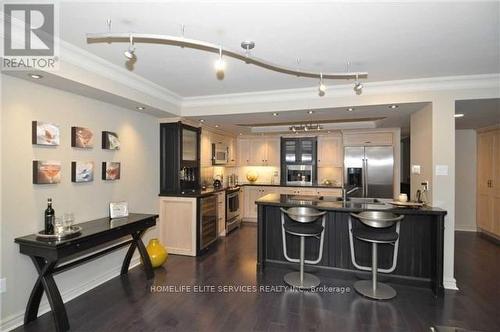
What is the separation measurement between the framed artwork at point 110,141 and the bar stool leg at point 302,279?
2758 millimetres

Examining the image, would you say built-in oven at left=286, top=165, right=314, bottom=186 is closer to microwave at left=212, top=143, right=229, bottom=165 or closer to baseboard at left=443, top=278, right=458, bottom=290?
microwave at left=212, top=143, right=229, bottom=165

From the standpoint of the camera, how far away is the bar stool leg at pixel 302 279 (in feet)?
10.8

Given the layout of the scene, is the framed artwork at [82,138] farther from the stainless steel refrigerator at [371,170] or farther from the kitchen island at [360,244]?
the stainless steel refrigerator at [371,170]

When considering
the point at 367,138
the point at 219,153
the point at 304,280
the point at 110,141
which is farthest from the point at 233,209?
the point at 367,138

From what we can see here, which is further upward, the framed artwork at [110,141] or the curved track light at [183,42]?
the curved track light at [183,42]

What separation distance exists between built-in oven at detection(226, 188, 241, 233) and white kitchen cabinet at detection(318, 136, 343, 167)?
87.1 inches

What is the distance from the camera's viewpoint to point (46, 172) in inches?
106

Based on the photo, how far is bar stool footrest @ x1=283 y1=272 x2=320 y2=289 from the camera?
328 centimetres

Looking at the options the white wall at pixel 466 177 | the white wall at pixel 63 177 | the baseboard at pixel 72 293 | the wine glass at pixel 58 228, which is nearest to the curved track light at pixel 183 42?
the white wall at pixel 63 177

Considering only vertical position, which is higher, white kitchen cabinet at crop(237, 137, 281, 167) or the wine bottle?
white kitchen cabinet at crop(237, 137, 281, 167)

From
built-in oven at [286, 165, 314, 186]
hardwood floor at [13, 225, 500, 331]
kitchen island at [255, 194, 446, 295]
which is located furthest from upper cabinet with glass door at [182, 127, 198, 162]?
built-in oven at [286, 165, 314, 186]

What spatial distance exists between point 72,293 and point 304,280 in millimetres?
2766

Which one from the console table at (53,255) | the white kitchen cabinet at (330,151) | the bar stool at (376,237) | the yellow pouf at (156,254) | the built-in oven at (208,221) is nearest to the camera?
the console table at (53,255)

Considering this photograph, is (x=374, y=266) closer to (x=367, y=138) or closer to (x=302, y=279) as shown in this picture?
(x=302, y=279)
